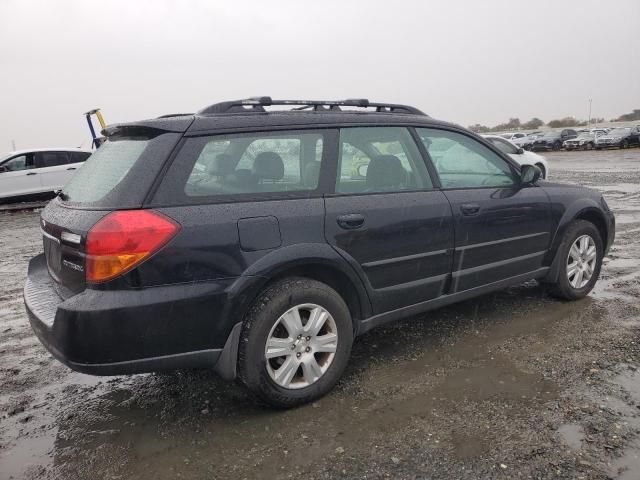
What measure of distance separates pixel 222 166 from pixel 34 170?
550 inches

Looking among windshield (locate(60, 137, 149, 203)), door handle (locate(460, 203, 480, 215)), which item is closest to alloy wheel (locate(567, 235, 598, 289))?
door handle (locate(460, 203, 480, 215))

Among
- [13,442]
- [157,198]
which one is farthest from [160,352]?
[13,442]

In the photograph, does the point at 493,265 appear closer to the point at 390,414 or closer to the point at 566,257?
the point at 566,257

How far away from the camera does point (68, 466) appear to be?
261 centimetres

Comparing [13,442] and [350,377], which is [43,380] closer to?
[13,442]

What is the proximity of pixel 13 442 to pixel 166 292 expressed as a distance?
1.24 metres

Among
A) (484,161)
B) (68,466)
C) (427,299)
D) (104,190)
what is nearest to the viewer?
(68,466)

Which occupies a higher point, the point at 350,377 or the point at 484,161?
the point at 484,161

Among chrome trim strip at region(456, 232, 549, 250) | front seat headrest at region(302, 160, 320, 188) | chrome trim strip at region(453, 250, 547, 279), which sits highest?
front seat headrest at region(302, 160, 320, 188)

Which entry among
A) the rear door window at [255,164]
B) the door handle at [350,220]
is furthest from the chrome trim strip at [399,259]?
the rear door window at [255,164]

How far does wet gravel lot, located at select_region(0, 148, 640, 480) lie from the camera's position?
2.51m

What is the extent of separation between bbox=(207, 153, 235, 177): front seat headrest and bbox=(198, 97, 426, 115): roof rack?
1.10ft

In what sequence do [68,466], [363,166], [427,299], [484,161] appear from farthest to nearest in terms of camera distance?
[484,161] → [427,299] → [363,166] → [68,466]

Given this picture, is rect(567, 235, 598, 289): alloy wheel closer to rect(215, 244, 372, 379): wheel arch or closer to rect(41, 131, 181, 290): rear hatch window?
rect(215, 244, 372, 379): wheel arch
